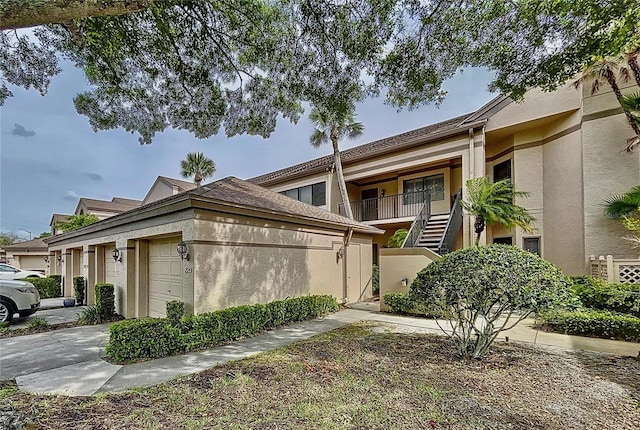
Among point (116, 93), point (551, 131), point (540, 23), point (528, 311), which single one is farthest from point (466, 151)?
point (116, 93)

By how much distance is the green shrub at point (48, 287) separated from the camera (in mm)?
15656

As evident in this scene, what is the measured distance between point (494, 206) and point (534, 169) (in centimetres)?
365

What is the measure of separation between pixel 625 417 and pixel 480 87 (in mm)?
7014

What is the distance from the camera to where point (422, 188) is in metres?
15.5

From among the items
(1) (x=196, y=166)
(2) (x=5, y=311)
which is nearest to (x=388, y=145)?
→ (1) (x=196, y=166)

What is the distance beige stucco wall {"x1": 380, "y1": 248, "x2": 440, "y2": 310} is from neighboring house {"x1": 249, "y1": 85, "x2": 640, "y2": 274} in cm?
114

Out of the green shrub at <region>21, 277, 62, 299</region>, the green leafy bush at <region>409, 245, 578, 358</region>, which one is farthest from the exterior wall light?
the green shrub at <region>21, 277, 62, 299</region>

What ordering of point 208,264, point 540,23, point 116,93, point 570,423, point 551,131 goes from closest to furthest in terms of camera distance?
point 570,423 < point 540,23 < point 208,264 < point 116,93 < point 551,131

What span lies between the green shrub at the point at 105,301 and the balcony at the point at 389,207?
1103cm

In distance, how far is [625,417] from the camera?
3541mm

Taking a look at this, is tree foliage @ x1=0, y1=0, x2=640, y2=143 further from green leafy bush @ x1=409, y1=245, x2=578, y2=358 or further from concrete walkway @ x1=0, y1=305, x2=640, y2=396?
concrete walkway @ x1=0, y1=305, x2=640, y2=396

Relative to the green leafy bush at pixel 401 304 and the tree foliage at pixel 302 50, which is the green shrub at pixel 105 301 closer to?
the tree foliage at pixel 302 50

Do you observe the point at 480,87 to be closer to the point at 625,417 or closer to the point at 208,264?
the point at 625,417

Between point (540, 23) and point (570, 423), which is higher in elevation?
point (540, 23)
